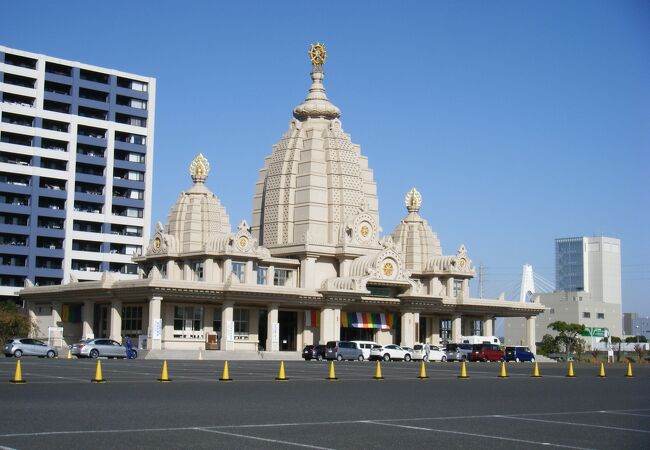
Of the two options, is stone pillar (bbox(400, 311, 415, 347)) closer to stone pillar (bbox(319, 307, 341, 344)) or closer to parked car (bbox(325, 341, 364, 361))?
stone pillar (bbox(319, 307, 341, 344))

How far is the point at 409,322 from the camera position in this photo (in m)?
94.9

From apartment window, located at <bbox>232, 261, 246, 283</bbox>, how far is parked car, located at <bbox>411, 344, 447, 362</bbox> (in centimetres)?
1595

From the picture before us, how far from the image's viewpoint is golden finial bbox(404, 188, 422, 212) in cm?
10888

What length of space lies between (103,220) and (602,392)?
9635 cm

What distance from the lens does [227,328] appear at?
81750 millimetres

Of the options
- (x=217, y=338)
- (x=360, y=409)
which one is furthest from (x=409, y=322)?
(x=360, y=409)

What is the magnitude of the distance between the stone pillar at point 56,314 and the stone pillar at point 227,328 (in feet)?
65.0

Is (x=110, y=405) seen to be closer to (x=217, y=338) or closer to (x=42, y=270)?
(x=217, y=338)

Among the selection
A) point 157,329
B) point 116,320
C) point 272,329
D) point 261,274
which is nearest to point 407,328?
point 261,274

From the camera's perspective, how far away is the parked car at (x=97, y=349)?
220 feet

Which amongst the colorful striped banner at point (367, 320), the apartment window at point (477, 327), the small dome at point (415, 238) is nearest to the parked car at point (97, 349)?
the colorful striped banner at point (367, 320)

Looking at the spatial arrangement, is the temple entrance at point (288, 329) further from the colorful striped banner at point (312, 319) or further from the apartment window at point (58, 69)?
the apartment window at point (58, 69)

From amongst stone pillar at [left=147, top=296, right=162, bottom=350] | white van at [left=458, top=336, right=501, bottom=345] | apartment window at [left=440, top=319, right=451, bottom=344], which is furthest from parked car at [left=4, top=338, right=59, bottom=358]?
apartment window at [left=440, top=319, right=451, bottom=344]

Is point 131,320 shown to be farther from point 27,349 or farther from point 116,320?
point 27,349
